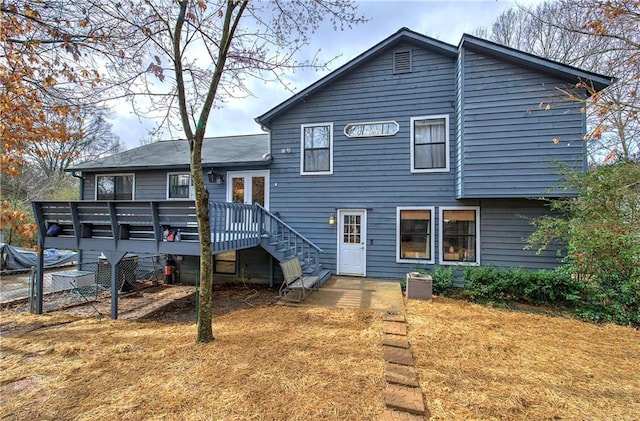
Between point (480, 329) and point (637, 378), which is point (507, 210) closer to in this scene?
point (480, 329)

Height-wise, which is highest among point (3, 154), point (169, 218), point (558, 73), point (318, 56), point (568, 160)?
point (558, 73)

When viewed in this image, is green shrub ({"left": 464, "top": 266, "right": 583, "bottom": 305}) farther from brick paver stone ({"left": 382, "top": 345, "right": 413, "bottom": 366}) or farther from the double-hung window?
the double-hung window

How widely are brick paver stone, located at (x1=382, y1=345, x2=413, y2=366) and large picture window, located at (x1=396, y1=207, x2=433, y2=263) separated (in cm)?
441

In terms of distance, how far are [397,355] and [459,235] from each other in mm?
5095

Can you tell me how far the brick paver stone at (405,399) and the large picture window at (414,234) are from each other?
211 inches

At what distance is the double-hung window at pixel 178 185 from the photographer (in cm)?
987

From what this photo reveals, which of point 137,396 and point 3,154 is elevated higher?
point 3,154

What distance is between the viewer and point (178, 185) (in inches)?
391

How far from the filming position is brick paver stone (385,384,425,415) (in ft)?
8.91

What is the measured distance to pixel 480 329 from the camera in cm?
493

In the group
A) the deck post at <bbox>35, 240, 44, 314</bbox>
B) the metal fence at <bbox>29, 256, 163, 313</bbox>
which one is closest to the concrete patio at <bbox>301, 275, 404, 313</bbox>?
the metal fence at <bbox>29, 256, 163, 313</bbox>

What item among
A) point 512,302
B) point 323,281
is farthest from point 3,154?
point 512,302

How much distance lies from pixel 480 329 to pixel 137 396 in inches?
199

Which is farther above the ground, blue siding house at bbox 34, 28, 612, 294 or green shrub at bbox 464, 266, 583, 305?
blue siding house at bbox 34, 28, 612, 294
